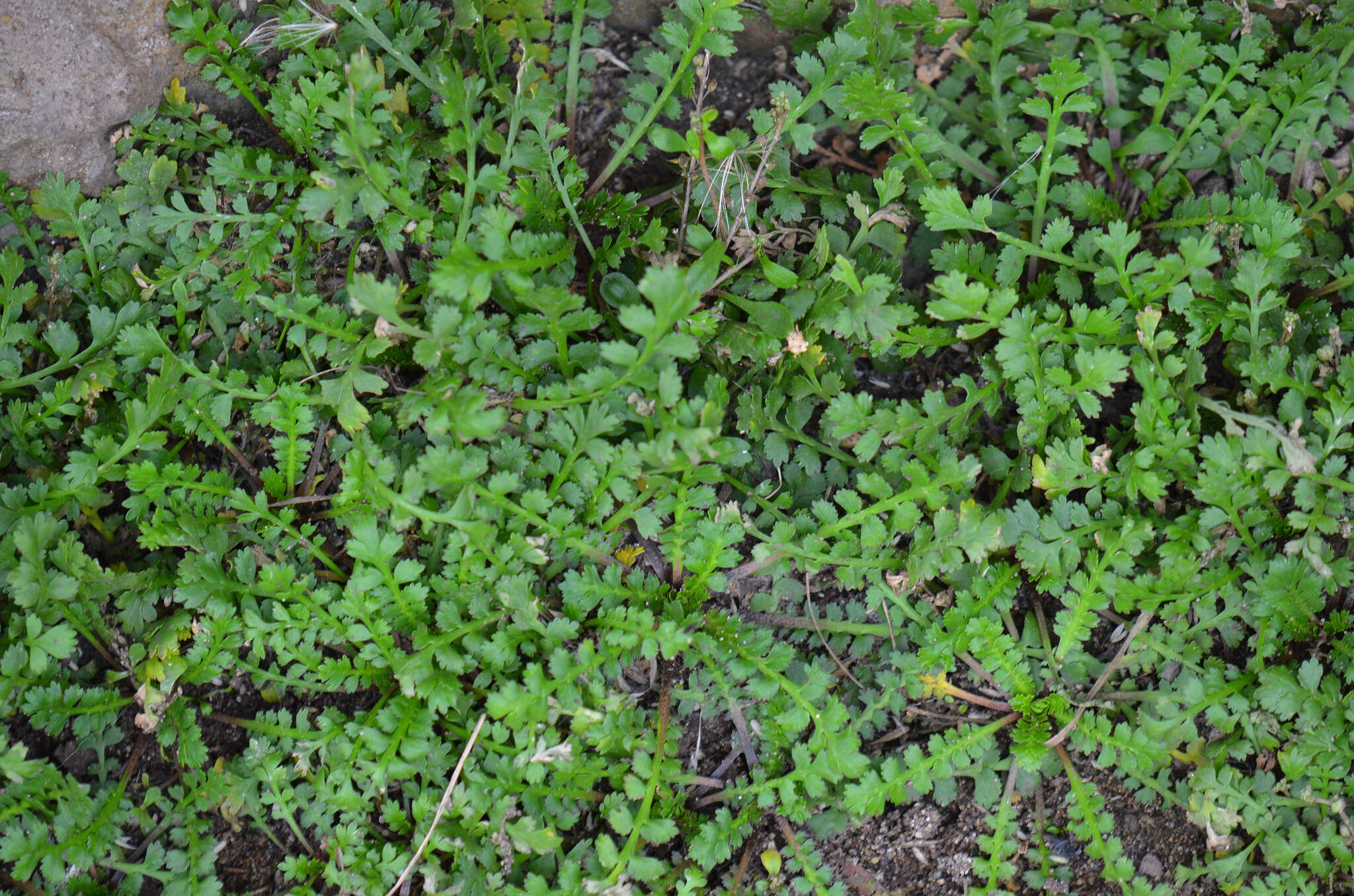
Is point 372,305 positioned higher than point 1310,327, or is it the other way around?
point 372,305

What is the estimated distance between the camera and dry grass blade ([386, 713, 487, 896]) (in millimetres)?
2826

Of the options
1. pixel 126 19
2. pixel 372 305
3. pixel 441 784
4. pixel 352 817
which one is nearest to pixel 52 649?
pixel 352 817

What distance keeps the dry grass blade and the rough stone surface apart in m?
2.24

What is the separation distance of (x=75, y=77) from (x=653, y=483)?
231 cm

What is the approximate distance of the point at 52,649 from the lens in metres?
2.70

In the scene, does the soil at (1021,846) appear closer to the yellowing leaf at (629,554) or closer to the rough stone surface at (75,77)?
the yellowing leaf at (629,554)

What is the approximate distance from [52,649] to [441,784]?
120 cm

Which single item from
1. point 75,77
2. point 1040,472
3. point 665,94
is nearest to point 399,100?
point 665,94

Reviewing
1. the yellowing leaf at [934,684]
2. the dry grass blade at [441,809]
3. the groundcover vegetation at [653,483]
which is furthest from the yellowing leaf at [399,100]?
the yellowing leaf at [934,684]

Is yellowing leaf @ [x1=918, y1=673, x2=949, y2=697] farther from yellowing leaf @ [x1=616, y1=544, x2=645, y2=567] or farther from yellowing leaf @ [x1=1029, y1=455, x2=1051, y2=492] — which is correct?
yellowing leaf @ [x1=616, y1=544, x2=645, y2=567]

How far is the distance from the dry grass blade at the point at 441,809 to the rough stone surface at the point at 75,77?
88.2 inches

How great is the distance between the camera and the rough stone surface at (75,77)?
9.76 feet

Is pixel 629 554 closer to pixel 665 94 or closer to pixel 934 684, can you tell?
pixel 934 684

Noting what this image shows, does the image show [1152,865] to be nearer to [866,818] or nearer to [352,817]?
[866,818]
